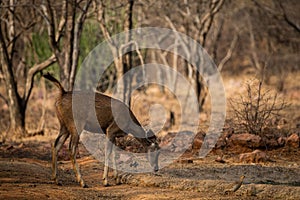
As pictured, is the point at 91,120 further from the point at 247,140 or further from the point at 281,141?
the point at 281,141

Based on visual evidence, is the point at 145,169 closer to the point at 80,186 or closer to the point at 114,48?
the point at 80,186

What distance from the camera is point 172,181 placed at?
7.98 m

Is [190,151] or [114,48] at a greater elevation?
[114,48]

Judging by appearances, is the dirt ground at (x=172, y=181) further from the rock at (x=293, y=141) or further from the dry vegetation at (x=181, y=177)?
the rock at (x=293, y=141)

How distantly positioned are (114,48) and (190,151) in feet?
14.1

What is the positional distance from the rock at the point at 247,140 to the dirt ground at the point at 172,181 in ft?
1.22

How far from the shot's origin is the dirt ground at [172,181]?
727cm

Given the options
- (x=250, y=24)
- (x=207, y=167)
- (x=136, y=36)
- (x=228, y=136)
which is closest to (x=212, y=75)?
(x=250, y=24)

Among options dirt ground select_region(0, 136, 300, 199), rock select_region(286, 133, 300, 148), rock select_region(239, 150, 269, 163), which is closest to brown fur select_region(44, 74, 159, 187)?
dirt ground select_region(0, 136, 300, 199)

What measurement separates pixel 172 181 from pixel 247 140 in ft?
10.3

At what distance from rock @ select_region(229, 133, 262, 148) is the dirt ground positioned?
371 millimetres

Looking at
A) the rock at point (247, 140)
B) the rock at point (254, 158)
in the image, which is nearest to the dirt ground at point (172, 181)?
the rock at point (254, 158)

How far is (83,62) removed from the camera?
65.7 ft

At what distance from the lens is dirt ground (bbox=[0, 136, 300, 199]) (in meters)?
7.27
